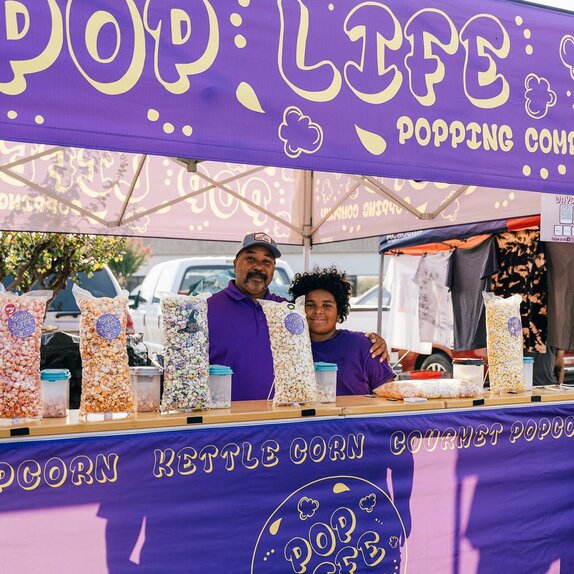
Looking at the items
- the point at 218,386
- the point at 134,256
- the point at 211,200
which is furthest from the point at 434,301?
the point at 134,256

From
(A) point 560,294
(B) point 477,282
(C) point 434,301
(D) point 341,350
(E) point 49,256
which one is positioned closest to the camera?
(D) point 341,350

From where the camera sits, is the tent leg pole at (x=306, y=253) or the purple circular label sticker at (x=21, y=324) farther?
the tent leg pole at (x=306, y=253)

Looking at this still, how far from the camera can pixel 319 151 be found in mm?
2152

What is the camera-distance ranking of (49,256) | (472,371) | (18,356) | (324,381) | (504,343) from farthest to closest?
1. (49,256)
2. (472,371)
3. (504,343)
4. (324,381)
5. (18,356)

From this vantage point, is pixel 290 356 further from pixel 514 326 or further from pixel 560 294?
pixel 560 294

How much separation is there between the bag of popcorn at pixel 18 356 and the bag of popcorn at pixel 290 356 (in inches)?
32.8

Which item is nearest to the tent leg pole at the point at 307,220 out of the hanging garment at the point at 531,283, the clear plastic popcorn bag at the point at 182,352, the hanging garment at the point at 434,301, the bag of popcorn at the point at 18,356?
the hanging garment at the point at 434,301

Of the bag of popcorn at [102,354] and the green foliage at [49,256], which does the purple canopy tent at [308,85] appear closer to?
the bag of popcorn at [102,354]

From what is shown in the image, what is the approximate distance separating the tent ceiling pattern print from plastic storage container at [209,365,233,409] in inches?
91.5

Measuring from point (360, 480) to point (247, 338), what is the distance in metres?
1.00

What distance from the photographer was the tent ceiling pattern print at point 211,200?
4.29 metres

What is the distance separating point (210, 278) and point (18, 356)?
5763 millimetres

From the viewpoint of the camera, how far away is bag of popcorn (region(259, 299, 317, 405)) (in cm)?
247

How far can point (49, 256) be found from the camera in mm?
5875
